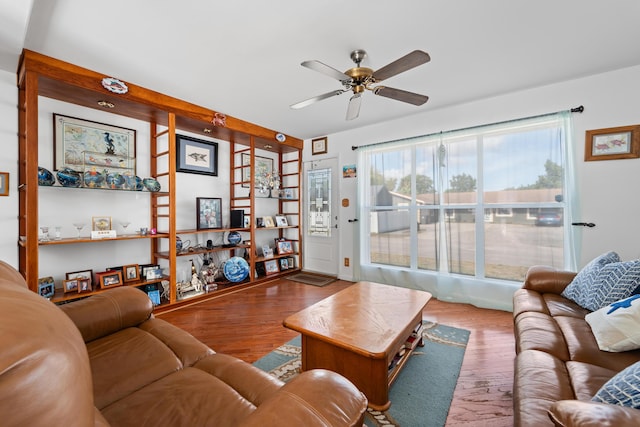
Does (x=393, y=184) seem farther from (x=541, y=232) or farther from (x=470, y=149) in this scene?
(x=541, y=232)

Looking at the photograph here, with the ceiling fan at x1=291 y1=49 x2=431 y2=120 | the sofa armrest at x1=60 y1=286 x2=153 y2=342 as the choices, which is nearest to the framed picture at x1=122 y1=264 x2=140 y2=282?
the sofa armrest at x1=60 y1=286 x2=153 y2=342

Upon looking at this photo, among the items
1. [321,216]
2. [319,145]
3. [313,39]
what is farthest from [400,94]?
[321,216]

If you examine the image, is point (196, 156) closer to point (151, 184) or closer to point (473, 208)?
point (151, 184)

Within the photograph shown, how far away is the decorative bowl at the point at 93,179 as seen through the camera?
8.55 ft

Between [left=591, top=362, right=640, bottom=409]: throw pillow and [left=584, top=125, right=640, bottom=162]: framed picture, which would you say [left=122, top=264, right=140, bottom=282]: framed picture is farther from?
[left=584, top=125, right=640, bottom=162]: framed picture

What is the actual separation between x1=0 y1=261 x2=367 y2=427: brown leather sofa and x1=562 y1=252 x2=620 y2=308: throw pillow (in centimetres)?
201

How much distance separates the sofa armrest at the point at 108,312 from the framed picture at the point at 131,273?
1605 mm

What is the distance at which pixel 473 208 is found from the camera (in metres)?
3.22

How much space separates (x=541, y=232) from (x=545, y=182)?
547 mm

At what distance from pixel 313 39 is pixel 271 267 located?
11.2ft

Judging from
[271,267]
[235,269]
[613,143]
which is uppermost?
[613,143]

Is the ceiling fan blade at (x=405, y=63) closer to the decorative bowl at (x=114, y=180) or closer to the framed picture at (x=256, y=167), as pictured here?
the framed picture at (x=256, y=167)

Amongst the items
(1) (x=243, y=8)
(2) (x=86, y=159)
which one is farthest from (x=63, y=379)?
(2) (x=86, y=159)

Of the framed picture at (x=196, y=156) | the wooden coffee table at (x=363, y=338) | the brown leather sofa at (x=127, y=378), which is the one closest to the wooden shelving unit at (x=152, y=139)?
the framed picture at (x=196, y=156)
